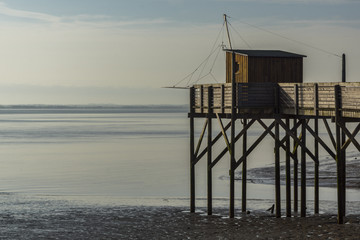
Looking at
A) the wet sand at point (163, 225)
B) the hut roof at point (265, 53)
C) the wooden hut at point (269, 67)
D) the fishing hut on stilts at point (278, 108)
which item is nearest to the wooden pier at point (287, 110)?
the fishing hut on stilts at point (278, 108)

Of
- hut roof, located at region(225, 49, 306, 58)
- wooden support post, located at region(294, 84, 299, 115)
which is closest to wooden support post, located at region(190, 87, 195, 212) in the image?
hut roof, located at region(225, 49, 306, 58)

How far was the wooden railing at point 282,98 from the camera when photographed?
2155cm

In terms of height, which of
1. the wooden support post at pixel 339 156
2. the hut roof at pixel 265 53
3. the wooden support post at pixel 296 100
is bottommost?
the wooden support post at pixel 339 156

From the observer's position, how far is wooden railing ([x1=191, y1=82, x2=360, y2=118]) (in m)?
21.5

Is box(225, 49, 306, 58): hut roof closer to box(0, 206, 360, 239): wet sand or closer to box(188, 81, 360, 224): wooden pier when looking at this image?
box(188, 81, 360, 224): wooden pier

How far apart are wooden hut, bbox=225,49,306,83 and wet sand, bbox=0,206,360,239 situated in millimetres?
5575

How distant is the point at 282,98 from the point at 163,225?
636cm

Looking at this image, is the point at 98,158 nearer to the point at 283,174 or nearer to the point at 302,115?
the point at 283,174

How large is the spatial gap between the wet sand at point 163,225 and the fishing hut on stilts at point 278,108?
2.54 ft

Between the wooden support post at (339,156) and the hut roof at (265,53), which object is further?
the hut roof at (265,53)

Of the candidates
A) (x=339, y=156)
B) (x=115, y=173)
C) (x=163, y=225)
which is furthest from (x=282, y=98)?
(x=115, y=173)

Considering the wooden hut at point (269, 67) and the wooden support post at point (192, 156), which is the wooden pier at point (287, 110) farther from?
the wooden hut at point (269, 67)

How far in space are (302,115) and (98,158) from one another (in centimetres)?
3324

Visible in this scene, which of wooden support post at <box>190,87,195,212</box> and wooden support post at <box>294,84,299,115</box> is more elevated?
wooden support post at <box>294,84,299,115</box>
